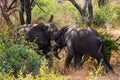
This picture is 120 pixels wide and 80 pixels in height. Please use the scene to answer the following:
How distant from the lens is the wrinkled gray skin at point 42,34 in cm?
1002

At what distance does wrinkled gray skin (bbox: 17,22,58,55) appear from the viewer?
1002 cm

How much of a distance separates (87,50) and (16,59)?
7.23 ft

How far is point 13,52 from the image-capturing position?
736cm

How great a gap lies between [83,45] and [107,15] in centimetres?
847

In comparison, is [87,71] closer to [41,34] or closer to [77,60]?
[77,60]

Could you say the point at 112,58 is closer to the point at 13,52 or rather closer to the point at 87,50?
the point at 87,50

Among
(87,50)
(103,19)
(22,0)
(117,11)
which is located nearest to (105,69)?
(87,50)

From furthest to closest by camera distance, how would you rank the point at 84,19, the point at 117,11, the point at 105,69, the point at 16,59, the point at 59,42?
the point at 117,11 < the point at 84,19 < the point at 59,42 < the point at 105,69 < the point at 16,59

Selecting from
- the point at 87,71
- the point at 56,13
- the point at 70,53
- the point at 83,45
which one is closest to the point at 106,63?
the point at 87,71

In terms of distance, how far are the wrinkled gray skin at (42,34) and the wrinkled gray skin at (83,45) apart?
0.76 m

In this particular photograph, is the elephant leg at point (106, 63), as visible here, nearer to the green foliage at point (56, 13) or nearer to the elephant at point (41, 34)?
the elephant at point (41, 34)

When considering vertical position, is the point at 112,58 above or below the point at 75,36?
below

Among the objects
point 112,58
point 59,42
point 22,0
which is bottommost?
→ point 112,58

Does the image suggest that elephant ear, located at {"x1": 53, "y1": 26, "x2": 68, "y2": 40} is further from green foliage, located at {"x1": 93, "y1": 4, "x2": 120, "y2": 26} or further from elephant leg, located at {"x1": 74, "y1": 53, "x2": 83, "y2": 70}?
green foliage, located at {"x1": 93, "y1": 4, "x2": 120, "y2": 26}
